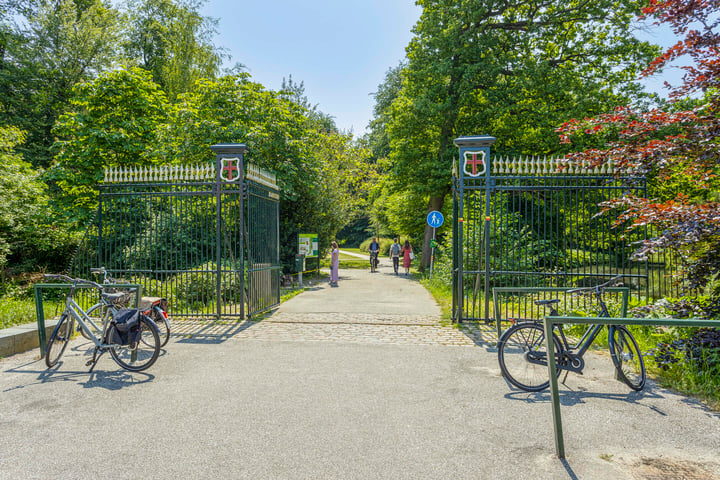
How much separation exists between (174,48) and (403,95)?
12.0m

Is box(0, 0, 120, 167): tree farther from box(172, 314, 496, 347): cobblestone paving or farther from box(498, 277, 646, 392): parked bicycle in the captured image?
box(498, 277, 646, 392): parked bicycle

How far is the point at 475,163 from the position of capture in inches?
333

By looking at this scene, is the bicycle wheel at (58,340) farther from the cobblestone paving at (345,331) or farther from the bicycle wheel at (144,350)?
the cobblestone paving at (345,331)

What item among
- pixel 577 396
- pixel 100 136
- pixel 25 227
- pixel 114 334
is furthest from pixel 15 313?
pixel 577 396

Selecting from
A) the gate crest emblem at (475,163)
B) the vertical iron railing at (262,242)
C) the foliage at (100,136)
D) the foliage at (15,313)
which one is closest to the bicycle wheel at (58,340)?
the foliage at (15,313)

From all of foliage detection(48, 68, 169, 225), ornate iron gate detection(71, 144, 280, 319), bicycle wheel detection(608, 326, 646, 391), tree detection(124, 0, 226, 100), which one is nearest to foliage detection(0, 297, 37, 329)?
ornate iron gate detection(71, 144, 280, 319)

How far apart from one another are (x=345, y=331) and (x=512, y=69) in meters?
16.2

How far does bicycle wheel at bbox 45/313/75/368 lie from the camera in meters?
5.70

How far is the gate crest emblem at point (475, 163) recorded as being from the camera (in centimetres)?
845

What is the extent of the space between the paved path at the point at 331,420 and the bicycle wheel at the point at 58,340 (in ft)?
0.51

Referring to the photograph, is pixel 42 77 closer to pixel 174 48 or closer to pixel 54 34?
pixel 54 34

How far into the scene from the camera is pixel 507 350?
17.1 ft

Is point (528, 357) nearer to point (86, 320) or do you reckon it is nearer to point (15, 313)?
point (86, 320)

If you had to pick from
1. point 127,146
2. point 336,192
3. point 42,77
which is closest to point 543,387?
point 127,146
